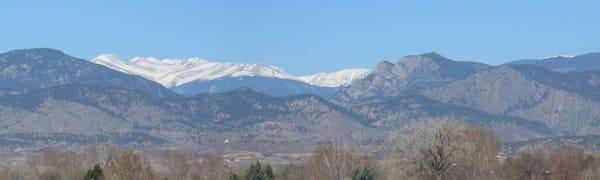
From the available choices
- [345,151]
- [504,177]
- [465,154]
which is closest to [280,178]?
[345,151]

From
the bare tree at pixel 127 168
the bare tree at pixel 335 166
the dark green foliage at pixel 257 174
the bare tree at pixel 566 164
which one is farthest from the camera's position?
the bare tree at pixel 335 166

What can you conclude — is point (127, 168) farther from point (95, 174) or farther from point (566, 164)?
point (566, 164)

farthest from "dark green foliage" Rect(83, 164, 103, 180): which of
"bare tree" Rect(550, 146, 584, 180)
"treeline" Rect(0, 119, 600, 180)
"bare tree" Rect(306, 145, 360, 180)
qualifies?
"bare tree" Rect(550, 146, 584, 180)

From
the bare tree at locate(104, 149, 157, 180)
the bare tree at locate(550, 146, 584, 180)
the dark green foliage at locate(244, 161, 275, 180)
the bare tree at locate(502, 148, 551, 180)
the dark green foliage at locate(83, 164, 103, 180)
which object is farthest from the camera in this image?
the bare tree at locate(502, 148, 551, 180)

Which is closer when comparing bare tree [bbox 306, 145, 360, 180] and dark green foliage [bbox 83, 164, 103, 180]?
dark green foliage [bbox 83, 164, 103, 180]

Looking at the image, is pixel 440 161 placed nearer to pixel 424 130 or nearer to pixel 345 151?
pixel 424 130

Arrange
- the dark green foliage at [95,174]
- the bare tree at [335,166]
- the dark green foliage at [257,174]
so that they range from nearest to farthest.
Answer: the dark green foliage at [95,174] < the dark green foliage at [257,174] < the bare tree at [335,166]

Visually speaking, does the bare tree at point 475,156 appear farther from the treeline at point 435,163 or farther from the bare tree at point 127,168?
the bare tree at point 127,168

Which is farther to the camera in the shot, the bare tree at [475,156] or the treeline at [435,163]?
the bare tree at [475,156]

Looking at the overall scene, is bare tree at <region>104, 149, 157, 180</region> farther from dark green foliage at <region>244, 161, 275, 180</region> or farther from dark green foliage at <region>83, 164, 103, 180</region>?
dark green foliage at <region>244, 161, 275, 180</region>

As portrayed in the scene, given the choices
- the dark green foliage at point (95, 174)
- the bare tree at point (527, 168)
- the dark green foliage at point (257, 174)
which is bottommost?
the bare tree at point (527, 168)

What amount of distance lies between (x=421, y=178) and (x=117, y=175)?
4402 cm

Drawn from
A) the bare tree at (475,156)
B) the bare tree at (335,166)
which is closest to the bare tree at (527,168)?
the bare tree at (475,156)

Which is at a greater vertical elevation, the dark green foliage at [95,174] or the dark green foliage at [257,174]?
the dark green foliage at [95,174]
